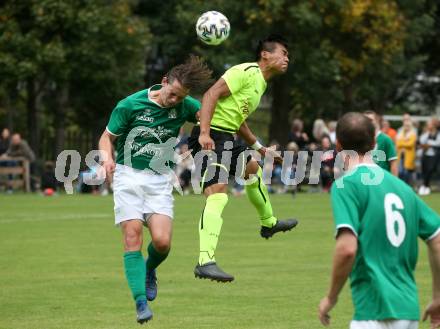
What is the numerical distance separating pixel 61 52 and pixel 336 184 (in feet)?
91.5

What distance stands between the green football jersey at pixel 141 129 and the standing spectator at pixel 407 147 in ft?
65.6

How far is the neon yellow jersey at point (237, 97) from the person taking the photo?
1085cm

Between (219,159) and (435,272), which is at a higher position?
(435,272)

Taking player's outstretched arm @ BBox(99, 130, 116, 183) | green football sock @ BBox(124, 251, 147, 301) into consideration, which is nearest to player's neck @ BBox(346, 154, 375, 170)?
player's outstretched arm @ BBox(99, 130, 116, 183)

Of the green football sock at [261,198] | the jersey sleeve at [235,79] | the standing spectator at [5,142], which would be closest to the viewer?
the jersey sleeve at [235,79]

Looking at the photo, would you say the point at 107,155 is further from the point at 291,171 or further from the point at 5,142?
the point at 5,142

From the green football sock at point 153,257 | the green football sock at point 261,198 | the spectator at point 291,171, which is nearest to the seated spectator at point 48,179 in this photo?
the spectator at point 291,171

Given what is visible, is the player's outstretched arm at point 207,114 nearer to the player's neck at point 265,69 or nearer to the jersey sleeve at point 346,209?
the player's neck at point 265,69

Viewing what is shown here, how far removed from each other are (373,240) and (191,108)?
4427 millimetres

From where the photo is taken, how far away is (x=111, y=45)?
1394 inches

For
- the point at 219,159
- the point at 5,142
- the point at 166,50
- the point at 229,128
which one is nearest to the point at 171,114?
the point at 219,159

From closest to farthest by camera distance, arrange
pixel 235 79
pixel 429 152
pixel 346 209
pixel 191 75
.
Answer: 1. pixel 346 209
2. pixel 191 75
3. pixel 235 79
4. pixel 429 152

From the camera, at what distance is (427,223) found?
611 centimetres

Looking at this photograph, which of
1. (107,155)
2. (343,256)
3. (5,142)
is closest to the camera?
(343,256)
